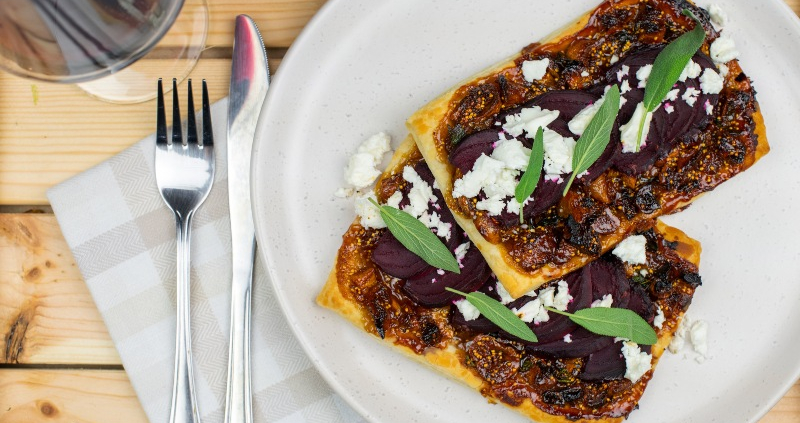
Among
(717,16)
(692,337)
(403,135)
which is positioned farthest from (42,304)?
(717,16)

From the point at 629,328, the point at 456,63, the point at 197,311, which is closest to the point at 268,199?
the point at 197,311

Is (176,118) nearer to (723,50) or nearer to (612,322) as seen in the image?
(612,322)

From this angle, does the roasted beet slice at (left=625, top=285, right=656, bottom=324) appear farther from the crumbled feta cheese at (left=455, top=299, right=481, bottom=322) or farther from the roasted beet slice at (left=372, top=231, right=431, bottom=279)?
the roasted beet slice at (left=372, top=231, right=431, bottom=279)

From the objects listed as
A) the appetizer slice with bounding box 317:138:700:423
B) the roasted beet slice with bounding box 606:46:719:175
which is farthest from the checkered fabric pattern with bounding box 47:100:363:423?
the roasted beet slice with bounding box 606:46:719:175

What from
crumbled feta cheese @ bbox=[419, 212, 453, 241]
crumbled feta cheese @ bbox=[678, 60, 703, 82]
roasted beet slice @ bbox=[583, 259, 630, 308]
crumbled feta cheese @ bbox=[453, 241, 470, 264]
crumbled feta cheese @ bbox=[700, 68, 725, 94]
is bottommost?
roasted beet slice @ bbox=[583, 259, 630, 308]

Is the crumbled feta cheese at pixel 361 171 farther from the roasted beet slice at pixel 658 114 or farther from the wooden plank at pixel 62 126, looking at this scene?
the roasted beet slice at pixel 658 114

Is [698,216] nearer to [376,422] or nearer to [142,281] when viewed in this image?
[376,422]
